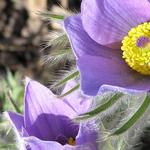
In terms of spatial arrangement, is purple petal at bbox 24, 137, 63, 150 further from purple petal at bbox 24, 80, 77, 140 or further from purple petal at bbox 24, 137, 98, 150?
purple petal at bbox 24, 80, 77, 140

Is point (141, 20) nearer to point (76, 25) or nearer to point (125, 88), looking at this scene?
point (76, 25)

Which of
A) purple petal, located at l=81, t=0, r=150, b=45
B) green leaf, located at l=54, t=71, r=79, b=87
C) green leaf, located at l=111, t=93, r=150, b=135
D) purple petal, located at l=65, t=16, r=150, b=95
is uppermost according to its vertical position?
purple petal, located at l=81, t=0, r=150, b=45

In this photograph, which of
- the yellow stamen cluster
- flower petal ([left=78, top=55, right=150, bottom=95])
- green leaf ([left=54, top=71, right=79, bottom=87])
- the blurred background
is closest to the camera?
flower petal ([left=78, top=55, right=150, bottom=95])

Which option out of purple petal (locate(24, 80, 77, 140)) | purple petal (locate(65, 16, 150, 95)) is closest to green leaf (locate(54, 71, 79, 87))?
purple petal (locate(65, 16, 150, 95))

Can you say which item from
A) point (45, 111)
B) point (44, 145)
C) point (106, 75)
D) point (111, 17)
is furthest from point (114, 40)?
point (44, 145)

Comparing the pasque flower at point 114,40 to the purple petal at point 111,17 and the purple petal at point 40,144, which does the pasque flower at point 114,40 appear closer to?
the purple petal at point 111,17

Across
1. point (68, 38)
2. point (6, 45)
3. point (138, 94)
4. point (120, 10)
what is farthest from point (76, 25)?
point (6, 45)

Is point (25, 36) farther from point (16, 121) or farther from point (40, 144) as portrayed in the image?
point (40, 144)
